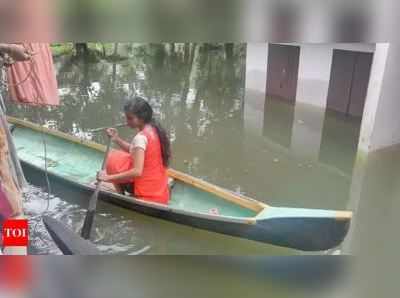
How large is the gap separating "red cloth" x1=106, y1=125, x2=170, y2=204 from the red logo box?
103 centimetres

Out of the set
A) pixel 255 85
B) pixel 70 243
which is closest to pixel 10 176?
pixel 70 243

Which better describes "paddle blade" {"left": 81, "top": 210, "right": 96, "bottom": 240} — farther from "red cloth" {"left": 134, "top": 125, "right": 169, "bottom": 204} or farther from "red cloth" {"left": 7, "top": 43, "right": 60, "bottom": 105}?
"red cloth" {"left": 7, "top": 43, "right": 60, "bottom": 105}

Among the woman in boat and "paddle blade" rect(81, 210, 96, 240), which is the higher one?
the woman in boat

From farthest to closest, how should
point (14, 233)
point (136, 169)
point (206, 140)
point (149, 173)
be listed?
1. point (206, 140)
2. point (149, 173)
3. point (136, 169)
4. point (14, 233)

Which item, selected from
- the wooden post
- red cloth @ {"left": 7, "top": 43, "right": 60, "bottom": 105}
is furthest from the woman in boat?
the wooden post

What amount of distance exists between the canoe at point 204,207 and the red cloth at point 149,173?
0.07 m

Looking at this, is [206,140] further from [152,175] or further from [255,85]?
[152,175]

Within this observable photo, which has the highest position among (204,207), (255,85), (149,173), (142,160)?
(255,85)

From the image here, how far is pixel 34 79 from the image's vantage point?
210cm

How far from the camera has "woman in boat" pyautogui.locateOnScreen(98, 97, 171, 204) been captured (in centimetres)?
224

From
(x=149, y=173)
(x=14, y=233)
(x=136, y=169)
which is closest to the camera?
(x=14, y=233)

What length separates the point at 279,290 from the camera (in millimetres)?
1087

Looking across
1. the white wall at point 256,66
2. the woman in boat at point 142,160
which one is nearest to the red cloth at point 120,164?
the woman in boat at point 142,160

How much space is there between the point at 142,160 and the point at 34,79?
2.32 feet
